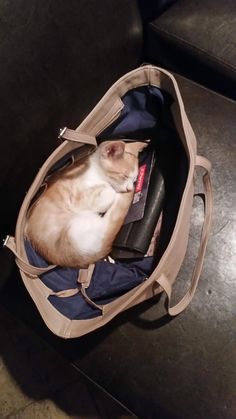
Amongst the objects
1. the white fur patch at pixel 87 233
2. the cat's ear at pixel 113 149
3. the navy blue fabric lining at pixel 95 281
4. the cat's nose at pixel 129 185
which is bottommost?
the navy blue fabric lining at pixel 95 281

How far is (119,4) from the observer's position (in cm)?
87

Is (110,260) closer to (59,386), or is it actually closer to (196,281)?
(196,281)

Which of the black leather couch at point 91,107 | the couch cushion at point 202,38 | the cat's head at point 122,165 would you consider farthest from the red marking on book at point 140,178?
the couch cushion at point 202,38

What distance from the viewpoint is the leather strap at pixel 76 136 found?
2.65 feet

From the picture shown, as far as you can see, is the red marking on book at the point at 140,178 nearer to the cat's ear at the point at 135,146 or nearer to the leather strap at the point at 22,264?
the cat's ear at the point at 135,146

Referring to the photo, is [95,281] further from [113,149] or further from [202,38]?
[202,38]

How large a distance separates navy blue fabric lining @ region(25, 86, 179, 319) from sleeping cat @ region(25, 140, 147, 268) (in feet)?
0.08

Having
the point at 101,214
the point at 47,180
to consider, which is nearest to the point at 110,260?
the point at 101,214

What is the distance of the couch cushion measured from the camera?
3.09 ft

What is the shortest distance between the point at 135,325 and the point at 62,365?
484 millimetres

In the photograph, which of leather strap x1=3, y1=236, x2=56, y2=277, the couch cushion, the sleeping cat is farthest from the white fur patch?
the couch cushion

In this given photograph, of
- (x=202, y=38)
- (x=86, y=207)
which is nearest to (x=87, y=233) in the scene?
(x=86, y=207)

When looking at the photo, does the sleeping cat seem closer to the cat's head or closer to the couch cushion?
the cat's head

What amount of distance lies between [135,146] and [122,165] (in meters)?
0.05
